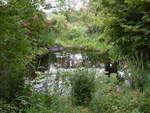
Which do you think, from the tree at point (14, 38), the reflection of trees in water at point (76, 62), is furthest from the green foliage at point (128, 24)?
the tree at point (14, 38)

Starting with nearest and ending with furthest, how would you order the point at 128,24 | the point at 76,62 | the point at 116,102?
the point at 116,102
the point at 128,24
the point at 76,62

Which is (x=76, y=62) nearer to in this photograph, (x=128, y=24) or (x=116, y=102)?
(x=128, y=24)

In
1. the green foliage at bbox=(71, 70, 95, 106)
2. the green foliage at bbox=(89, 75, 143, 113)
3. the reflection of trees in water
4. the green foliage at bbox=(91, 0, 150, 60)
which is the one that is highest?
the green foliage at bbox=(91, 0, 150, 60)

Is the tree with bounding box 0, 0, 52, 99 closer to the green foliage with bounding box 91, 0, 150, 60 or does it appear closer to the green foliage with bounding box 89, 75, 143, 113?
the green foliage with bounding box 89, 75, 143, 113

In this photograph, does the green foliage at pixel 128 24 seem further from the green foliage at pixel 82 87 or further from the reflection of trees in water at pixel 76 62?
the green foliage at pixel 82 87

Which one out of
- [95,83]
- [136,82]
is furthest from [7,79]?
[136,82]

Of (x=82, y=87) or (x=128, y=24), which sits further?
(x=128, y=24)

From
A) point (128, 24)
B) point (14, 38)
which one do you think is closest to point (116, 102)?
point (14, 38)

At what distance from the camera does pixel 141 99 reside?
11.7 ft

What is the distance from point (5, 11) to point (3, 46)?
0.42 meters

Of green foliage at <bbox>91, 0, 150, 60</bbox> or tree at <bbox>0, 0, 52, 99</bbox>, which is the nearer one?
tree at <bbox>0, 0, 52, 99</bbox>

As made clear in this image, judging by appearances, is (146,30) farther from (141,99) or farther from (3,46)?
(3,46)

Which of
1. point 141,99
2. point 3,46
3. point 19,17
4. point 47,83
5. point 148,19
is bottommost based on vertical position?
point 141,99

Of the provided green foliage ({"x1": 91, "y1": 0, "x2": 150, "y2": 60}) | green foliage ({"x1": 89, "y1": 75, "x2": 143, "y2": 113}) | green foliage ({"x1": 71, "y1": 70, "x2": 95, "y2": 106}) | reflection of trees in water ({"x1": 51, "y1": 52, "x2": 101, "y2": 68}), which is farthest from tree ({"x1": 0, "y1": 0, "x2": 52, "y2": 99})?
green foliage ({"x1": 91, "y1": 0, "x2": 150, "y2": 60})
